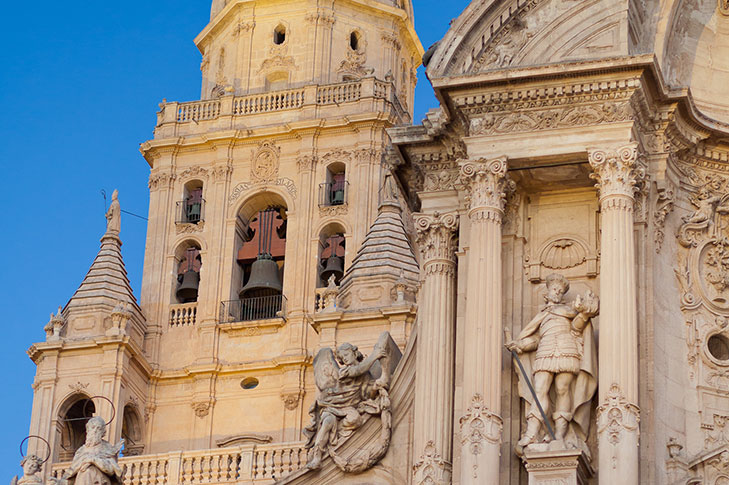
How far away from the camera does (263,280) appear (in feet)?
217

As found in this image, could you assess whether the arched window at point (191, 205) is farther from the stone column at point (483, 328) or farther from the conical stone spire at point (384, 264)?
the stone column at point (483, 328)

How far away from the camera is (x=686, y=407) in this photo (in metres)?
29.9

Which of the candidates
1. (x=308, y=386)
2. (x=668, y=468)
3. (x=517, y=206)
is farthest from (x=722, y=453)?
(x=308, y=386)

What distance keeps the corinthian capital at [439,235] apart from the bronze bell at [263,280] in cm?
3477

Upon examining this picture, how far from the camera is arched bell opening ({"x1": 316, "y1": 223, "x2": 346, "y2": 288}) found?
218 ft

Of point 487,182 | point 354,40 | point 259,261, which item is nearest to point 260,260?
point 259,261

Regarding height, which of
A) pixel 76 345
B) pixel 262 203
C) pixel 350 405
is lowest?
pixel 350 405

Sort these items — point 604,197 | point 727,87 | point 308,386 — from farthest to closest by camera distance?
point 308,386
point 727,87
point 604,197

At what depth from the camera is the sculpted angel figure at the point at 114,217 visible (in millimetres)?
67375

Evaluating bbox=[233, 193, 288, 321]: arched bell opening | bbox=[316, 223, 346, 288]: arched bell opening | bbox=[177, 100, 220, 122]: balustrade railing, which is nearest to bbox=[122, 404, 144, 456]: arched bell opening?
bbox=[233, 193, 288, 321]: arched bell opening

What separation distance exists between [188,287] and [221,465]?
28769 mm

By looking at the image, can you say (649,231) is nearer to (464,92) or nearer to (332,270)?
(464,92)

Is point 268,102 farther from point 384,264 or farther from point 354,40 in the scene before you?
point 384,264

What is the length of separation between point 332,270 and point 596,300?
37120mm
